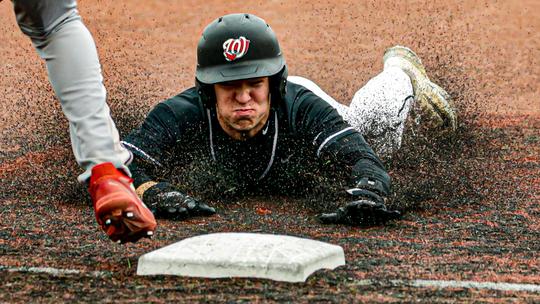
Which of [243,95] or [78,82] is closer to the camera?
[78,82]

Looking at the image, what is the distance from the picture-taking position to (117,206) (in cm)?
296

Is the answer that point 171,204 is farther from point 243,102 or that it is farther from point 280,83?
point 280,83

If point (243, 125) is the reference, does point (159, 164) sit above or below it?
below

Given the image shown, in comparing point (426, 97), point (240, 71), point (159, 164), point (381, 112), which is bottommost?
point (426, 97)

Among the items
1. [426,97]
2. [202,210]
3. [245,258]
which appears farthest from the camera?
[426,97]

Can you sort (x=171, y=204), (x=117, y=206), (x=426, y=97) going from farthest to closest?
1. (x=426, y=97)
2. (x=171, y=204)
3. (x=117, y=206)

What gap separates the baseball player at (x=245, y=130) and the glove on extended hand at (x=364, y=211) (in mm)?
98

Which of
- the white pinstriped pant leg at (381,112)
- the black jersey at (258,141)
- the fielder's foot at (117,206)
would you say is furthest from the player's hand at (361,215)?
the white pinstriped pant leg at (381,112)

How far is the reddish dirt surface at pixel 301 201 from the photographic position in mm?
3074

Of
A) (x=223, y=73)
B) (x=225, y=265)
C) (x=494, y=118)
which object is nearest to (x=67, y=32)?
(x=225, y=265)

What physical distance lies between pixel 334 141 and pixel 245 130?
0.38m

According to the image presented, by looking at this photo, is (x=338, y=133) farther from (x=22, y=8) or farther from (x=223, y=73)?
(x=22, y=8)

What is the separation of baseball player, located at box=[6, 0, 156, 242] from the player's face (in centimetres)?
143

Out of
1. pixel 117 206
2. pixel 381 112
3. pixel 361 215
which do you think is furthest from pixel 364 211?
pixel 381 112
